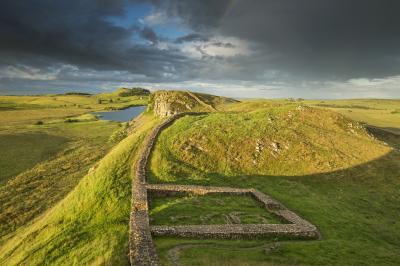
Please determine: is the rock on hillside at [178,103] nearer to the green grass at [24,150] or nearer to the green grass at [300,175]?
the green grass at [300,175]

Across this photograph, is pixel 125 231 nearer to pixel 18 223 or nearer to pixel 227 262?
pixel 227 262

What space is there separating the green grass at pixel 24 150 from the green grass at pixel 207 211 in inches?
1545

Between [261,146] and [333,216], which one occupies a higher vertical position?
[261,146]

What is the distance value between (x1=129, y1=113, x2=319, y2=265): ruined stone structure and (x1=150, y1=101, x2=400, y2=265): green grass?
833 mm

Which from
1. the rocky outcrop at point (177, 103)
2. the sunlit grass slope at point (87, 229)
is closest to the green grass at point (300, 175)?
the sunlit grass slope at point (87, 229)

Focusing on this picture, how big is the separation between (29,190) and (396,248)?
157ft

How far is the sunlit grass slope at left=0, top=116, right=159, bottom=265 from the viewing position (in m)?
25.6

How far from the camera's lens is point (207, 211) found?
2994 centimetres

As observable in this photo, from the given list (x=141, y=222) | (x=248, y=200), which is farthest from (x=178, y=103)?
(x=141, y=222)

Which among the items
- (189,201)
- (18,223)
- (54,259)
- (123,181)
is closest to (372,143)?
(189,201)

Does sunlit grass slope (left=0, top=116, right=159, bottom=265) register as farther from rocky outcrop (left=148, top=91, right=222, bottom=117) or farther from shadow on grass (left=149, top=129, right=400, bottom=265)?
rocky outcrop (left=148, top=91, right=222, bottom=117)

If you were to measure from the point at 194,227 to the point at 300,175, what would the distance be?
2093 centimetres

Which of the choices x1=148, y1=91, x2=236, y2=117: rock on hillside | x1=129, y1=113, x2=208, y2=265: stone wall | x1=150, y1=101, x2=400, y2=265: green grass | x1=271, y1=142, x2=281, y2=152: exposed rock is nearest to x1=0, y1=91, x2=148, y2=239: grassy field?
x1=148, y1=91, x2=236, y2=117: rock on hillside

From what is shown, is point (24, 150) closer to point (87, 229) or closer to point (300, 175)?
point (87, 229)
